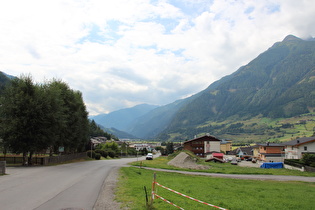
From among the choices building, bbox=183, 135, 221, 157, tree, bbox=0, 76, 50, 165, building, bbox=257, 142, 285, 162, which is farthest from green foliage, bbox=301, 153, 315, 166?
building, bbox=183, 135, 221, 157

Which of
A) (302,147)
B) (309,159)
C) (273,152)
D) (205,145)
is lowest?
(273,152)

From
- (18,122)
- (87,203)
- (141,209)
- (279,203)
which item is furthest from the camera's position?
(18,122)

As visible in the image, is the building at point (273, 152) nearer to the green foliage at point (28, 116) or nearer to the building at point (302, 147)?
the building at point (302, 147)

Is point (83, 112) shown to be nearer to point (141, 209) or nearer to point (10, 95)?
point (10, 95)

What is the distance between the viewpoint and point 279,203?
574 inches

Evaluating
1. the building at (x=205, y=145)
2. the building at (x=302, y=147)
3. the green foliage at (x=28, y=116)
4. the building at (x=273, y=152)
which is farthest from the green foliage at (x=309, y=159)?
the building at (x=205, y=145)

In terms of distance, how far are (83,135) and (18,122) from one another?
23.9m

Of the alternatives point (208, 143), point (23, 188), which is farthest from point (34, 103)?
point (208, 143)

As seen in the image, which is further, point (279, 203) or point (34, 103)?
point (34, 103)

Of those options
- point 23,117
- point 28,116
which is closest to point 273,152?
point 28,116

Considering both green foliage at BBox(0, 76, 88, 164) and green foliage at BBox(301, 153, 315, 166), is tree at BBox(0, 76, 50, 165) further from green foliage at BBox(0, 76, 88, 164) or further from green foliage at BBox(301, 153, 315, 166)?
green foliage at BBox(301, 153, 315, 166)

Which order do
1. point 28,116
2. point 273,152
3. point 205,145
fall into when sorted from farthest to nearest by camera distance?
point 205,145, point 273,152, point 28,116

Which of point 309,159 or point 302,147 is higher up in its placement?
point 302,147

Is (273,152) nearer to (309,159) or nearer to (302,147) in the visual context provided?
(302,147)
